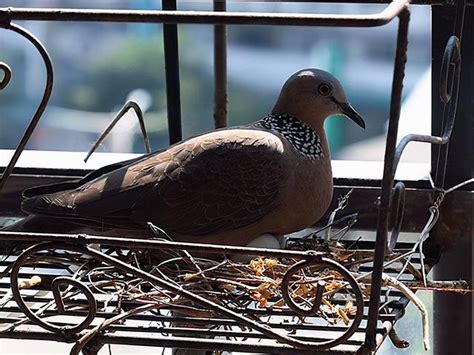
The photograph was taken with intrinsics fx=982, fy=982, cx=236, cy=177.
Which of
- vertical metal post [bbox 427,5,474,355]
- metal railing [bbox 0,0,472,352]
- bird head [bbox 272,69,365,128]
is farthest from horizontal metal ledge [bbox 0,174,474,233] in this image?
metal railing [bbox 0,0,472,352]

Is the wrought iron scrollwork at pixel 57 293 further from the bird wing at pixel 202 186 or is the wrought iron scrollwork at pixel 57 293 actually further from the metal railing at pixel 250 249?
the bird wing at pixel 202 186

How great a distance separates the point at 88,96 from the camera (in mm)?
2021

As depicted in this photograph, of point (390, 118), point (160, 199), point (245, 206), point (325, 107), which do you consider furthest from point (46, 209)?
point (390, 118)

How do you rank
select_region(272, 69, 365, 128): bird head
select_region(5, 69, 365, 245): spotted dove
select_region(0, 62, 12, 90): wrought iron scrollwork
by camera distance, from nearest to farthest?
select_region(0, 62, 12, 90): wrought iron scrollwork → select_region(5, 69, 365, 245): spotted dove → select_region(272, 69, 365, 128): bird head

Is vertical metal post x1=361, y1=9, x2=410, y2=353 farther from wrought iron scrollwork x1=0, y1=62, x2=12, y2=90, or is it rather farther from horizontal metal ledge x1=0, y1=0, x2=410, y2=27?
wrought iron scrollwork x1=0, y1=62, x2=12, y2=90

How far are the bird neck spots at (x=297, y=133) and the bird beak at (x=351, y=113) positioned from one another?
0.05 meters

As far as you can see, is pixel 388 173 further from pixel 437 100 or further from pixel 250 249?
pixel 437 100

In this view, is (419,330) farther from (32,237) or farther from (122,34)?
(122,34)

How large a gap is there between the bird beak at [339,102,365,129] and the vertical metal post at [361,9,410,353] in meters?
0.46

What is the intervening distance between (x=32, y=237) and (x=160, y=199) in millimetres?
355

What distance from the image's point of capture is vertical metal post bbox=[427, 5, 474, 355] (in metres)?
1.34

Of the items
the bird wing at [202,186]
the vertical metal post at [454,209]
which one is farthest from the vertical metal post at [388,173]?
the vertical metal post at [454,209]

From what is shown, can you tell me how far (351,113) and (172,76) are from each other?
33 centimetres

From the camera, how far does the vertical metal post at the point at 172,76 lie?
148 centimetres
